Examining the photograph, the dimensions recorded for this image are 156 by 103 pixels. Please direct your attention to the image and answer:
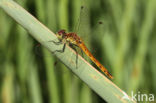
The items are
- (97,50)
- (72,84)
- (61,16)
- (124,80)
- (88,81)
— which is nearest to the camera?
(88,81)

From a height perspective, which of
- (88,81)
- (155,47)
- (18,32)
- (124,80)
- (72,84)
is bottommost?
(88,81)

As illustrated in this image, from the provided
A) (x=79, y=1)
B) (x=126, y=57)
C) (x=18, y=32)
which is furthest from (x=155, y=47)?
(x=18, y=32)

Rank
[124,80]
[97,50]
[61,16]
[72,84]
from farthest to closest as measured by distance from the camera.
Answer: [97,50], [124,80], [72,84], [61,16]

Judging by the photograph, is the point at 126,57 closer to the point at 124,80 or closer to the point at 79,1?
the point at 124,80

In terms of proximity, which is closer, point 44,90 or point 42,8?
point 42,8

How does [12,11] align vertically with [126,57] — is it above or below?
below

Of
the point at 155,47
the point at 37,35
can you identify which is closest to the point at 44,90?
the point at 155,47

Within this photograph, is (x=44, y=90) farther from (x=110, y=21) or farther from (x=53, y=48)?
(x=53, y=48)
